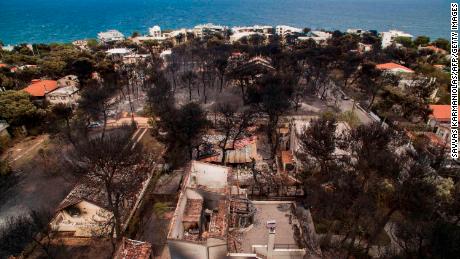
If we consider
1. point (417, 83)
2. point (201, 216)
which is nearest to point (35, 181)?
point (201, 216)

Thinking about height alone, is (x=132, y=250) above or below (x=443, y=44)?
below

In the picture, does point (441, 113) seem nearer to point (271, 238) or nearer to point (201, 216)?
point (271, 238)

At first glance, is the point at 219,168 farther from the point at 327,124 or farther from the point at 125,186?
the point at 327,124

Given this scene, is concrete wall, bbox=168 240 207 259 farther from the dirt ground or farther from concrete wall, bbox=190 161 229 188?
the dirt ground

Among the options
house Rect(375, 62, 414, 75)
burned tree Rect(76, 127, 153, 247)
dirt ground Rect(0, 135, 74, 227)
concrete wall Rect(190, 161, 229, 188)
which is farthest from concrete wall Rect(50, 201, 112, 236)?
house Rect(375, 62, 414, 75)

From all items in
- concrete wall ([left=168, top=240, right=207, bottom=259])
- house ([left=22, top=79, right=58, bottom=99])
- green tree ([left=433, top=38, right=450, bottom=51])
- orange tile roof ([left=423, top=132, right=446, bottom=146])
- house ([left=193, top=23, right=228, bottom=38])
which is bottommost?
orange tile roof ([left=423, top=132, right=446, bottom=146])

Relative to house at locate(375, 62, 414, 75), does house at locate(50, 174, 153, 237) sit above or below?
below
